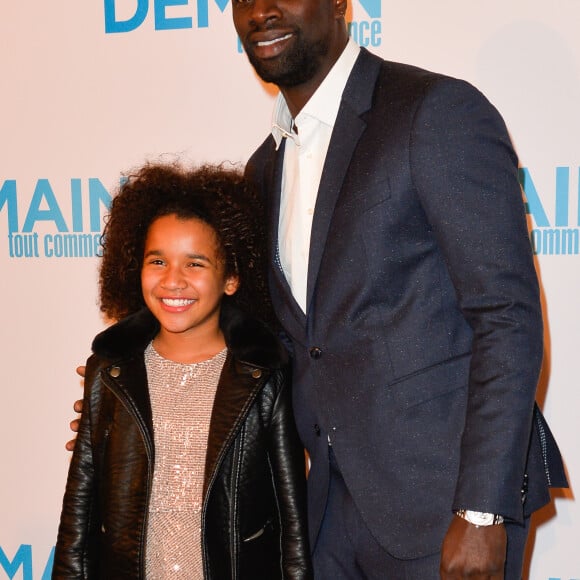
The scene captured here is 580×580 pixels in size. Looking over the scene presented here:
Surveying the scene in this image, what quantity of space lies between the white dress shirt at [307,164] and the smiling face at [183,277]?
18 centimetres

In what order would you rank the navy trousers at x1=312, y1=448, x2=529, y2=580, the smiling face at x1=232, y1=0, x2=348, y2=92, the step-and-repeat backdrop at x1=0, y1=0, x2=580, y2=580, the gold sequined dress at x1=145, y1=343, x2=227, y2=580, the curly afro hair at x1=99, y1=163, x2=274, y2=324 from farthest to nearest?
the step-and-repeat backdrop at x1=0, y1=0, x2=580, y2=580, the curly afro hair at x1=99, y1=163, x2=274, y2=324, the gold sequined dress at x1=145, y1=343, x2=227, y2=580, the smiling face at x1=232, y1=0, x2=348, y2=92, the navy trousers at x1=312, y1=448, x2=529, y2=580

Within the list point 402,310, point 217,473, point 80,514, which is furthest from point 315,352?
point 80,514

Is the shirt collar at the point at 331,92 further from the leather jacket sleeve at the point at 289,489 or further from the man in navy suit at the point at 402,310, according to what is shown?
the leather jacket sleeve at the point at 289,489

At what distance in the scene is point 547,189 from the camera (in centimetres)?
225

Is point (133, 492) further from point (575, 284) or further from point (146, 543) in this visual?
point (575, 284)

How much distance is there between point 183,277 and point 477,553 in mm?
841

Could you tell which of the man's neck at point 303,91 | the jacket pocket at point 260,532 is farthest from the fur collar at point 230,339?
the man's neck at point 303,91

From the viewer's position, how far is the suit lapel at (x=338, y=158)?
155 cm

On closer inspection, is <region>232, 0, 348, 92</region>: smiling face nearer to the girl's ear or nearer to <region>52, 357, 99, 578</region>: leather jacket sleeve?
the girl's ear

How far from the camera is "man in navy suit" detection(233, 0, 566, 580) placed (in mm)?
1349

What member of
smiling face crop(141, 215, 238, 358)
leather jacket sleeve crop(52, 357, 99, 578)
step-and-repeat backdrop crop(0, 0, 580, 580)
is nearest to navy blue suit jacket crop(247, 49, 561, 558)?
smiling face crop(141, 215, 238, 358)

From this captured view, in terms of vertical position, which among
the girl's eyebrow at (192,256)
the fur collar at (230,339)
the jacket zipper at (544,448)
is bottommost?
the jacket zipper at (544,448)

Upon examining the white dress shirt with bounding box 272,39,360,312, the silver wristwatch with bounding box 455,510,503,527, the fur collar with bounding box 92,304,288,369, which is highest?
the white dress shirt with bounding box 272,39,360,312

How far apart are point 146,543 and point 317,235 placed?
75cm
